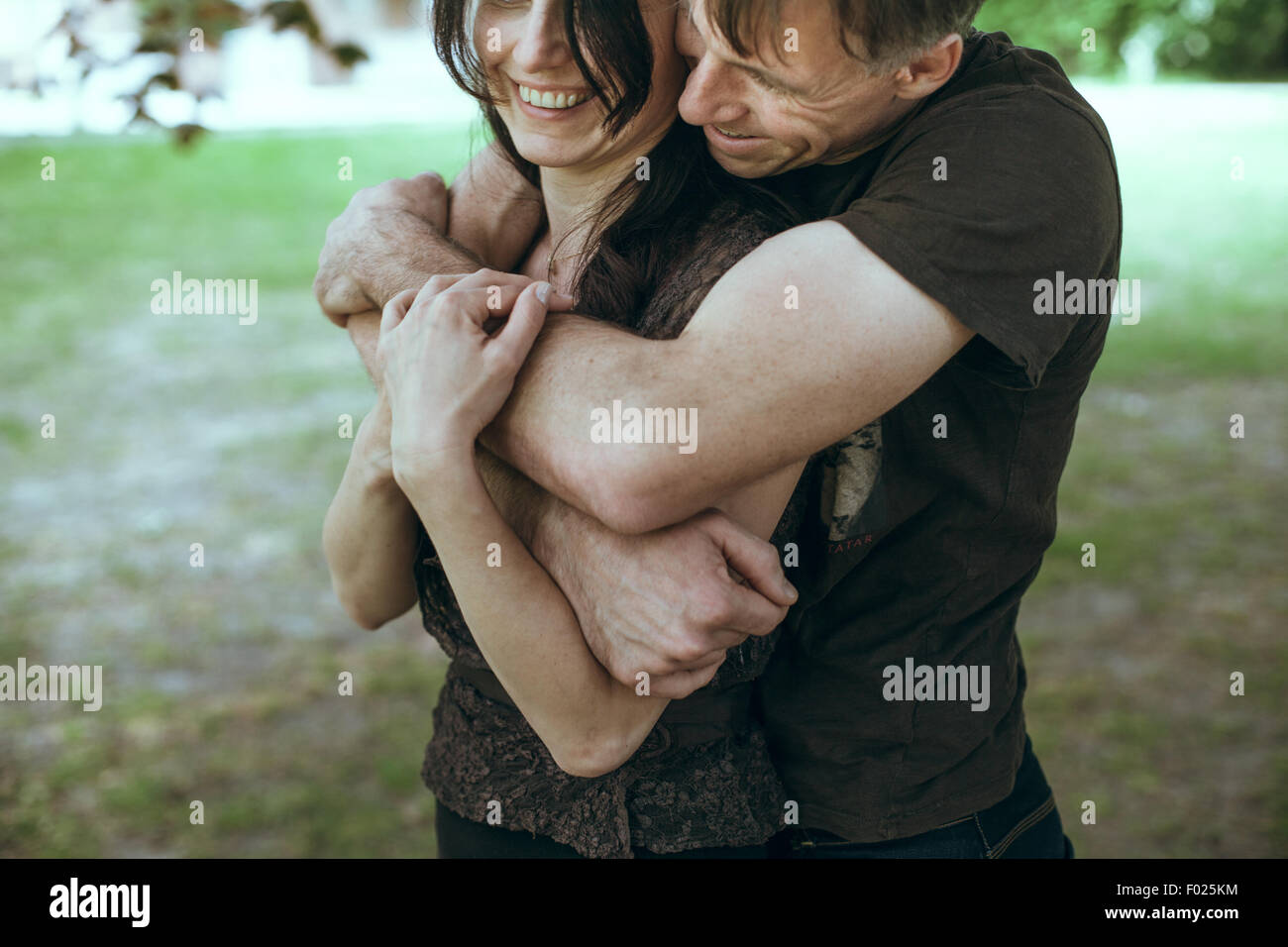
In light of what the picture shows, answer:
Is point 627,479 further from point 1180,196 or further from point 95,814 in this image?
point 1180,196

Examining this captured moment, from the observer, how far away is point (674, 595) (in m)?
1.44

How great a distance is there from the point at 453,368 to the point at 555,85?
483mm

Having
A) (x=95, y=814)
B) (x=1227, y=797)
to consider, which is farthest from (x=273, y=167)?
(x=1227, y=797)

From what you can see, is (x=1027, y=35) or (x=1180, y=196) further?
(x=1027, y=35)

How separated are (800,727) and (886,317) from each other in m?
0.68

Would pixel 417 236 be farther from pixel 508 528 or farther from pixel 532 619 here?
pixel 532 619

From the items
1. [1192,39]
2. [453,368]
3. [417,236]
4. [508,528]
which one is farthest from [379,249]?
[1192,39]

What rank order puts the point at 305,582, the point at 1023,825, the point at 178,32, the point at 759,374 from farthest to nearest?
the point at 305,582
the point at 178,32
the point at 1023,825
the point at 759,374

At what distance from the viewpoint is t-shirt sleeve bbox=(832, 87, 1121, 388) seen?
132 cm

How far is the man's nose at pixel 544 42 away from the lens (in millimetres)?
1621

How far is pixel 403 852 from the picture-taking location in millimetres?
3869

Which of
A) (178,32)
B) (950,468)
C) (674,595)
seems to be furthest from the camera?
(178,32)
